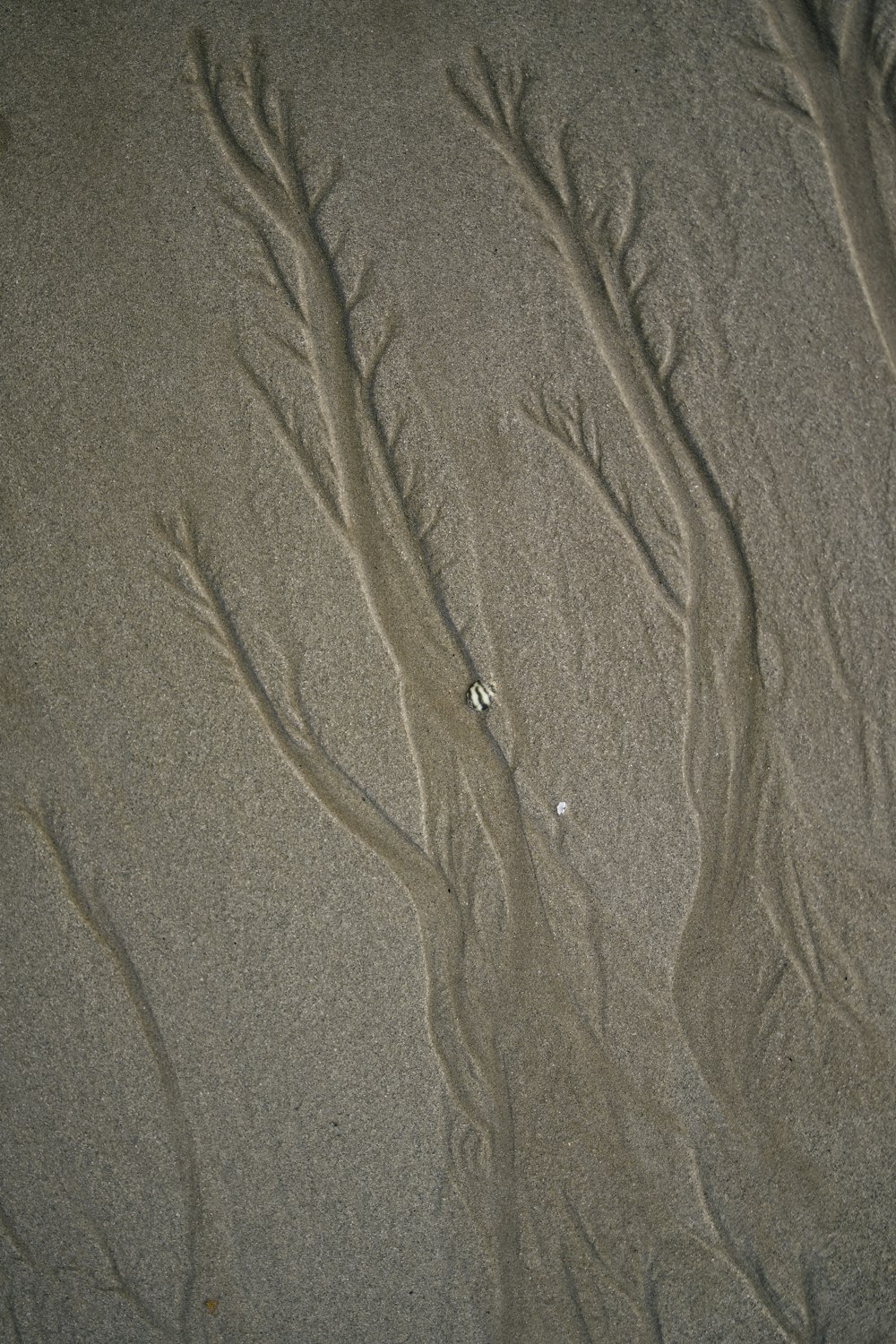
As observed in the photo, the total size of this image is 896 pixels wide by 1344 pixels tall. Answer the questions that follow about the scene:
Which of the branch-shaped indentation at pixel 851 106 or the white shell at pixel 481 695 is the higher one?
the branch-shaped indentation at pixel 851 106

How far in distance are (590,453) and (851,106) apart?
2.35 feet

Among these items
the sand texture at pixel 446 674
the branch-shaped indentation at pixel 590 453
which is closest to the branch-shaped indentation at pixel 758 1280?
the sand texture at pixel 446 674

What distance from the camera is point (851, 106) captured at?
134 cm

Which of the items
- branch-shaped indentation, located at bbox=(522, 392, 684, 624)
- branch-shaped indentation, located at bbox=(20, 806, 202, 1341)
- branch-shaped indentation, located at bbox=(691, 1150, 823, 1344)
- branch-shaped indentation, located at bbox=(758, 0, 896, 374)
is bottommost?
branch-shaped indentation, located at bbox=(691, 1150, 823, 1344)

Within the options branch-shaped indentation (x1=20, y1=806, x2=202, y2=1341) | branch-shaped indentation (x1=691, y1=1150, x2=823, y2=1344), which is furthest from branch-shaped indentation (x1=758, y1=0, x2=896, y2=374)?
branch-shaped indentation (x1=20, y1=806, x2=202, y2=1341)

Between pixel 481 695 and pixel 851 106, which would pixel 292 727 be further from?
pixel 851 106

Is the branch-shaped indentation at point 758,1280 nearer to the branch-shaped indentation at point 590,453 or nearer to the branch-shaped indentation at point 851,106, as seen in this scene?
the branch-shaped indentation at point 590,453

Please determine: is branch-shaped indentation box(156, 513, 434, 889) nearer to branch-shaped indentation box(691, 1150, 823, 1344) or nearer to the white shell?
the white shell

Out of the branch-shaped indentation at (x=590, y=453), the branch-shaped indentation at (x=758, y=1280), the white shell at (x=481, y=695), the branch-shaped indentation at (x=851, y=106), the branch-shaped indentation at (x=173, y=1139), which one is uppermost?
the branch-shaped indentation at (x=851, y=106)

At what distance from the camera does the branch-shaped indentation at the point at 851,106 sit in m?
1.33

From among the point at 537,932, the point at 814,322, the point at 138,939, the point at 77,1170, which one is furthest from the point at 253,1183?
the point at 814,322

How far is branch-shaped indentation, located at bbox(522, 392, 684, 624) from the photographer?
1384 mm

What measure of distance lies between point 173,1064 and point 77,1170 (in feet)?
0.83

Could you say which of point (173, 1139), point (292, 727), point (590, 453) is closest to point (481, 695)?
point (292, 727)
